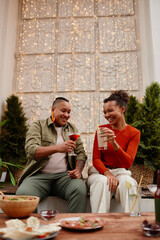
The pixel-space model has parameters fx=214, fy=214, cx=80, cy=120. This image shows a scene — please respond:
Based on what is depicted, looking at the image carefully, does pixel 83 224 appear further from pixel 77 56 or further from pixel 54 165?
pixel 77 56

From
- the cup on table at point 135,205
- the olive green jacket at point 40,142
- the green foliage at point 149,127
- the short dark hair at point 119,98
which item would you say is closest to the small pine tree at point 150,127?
the green foliage at point 149,127

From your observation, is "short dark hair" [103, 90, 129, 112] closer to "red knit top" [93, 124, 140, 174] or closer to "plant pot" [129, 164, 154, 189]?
"red knit top" [93, 124, 140, 174]

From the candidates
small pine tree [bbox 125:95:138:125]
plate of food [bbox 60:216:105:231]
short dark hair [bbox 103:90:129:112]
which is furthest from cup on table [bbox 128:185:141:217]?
small pine tree [bbox 125:95:138:125]

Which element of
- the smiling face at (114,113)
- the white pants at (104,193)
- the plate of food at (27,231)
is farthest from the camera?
the smiling face at (114,113)

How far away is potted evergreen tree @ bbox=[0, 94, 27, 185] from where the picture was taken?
3074 millimetres

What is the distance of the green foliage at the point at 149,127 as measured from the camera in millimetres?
2758

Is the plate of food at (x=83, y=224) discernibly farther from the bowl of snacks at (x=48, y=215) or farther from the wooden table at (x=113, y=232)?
the bowl of snacks at (x=48, y=215)

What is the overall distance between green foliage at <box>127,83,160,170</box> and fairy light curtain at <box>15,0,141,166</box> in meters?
0.59

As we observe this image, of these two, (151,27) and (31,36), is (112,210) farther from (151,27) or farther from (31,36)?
(31,36)

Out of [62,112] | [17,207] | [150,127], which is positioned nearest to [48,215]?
[17,207]

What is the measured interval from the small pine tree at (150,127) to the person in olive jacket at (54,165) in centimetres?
88

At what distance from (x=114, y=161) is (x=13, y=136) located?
1.64m

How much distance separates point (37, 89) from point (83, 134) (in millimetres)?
1117

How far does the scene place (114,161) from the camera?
2211 mm
